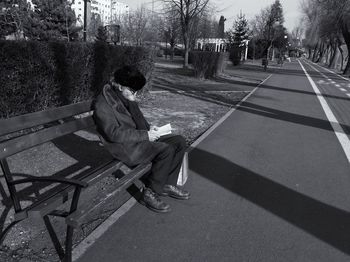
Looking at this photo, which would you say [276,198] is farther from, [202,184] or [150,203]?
[150,203]

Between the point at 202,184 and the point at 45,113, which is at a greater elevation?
the point at 45,113

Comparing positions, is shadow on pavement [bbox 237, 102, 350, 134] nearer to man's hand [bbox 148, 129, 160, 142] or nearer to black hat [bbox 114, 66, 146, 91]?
man's hand [bbox 148, 129, 160, 142]

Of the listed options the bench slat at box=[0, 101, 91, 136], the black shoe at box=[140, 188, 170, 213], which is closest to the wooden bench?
the bench slat at box=[0, 101, 91, 136]

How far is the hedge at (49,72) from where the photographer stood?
21.1 ft

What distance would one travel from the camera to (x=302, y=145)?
289 inches

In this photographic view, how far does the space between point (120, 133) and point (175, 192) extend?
1.02 m

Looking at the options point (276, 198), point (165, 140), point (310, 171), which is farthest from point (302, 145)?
point (165, 140)

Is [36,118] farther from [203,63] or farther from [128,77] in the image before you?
[203,63]

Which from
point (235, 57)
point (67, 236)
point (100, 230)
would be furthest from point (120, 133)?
point (235, 57)

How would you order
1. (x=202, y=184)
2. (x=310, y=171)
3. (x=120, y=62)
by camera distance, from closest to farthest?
1. (x=202, y=184)
2. (x=310, y=171)
3. (x=120, y=62)

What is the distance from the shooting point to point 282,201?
177 inches

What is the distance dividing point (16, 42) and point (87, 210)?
14.5 feet

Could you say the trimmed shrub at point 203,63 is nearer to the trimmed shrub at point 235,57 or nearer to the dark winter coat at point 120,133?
the dark winter coat at point 120,133

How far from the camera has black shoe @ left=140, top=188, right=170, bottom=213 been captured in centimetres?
404
